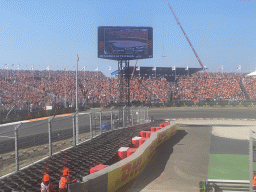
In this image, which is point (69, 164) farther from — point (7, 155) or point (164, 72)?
point (164, 72)

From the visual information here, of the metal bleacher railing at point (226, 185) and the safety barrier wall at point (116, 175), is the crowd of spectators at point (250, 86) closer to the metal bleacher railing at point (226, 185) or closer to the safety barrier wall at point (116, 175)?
the safety barrier wall at point (116, 175)

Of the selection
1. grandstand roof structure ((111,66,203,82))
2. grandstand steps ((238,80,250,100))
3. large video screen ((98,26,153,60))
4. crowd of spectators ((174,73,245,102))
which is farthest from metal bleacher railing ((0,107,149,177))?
grandstand roof structure ((111,66,203,82))

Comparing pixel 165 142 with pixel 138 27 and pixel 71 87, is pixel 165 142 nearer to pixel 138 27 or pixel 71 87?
pixel 138 27

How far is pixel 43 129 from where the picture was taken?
7.94 metres

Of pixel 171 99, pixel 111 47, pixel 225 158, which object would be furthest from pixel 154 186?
pixel 171 99

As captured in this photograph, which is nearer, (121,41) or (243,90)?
(121,41)

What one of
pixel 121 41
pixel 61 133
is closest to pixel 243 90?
pixel 121 41

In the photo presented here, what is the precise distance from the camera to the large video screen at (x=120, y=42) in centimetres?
2478

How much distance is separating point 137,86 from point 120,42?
29.3m

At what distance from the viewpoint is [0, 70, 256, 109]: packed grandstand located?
4384cm

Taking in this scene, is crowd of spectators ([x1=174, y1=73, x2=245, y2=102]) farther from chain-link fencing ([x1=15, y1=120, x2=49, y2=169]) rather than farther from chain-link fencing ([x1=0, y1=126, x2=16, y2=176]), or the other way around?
chain-link fencing ([x1=0, y1=126, x2=16, y2=176])

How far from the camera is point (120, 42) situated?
2473 centimetres

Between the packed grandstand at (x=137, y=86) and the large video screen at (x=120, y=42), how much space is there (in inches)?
699

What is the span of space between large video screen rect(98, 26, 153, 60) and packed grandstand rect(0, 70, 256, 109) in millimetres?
17761
